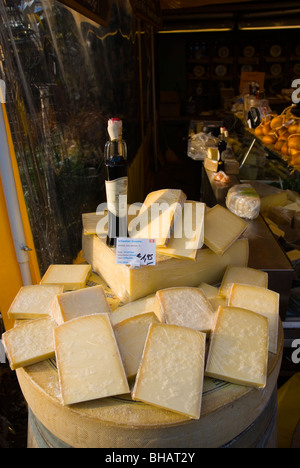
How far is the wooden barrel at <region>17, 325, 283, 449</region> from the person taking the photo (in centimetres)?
90

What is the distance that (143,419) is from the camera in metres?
0.90

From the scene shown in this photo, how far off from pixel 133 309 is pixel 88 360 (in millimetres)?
320

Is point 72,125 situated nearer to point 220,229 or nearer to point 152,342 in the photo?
point 220,229

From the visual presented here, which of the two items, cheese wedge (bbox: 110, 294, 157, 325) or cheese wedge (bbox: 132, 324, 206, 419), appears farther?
cheese wedge (bbox: 110, 294, 157, 325)

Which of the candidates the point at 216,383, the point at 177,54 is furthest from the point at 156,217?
the point at 177,54

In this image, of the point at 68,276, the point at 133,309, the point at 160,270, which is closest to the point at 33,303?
the point at 68,276

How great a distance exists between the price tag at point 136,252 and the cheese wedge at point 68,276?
26cm

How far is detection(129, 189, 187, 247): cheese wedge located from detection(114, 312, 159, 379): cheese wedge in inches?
13.7

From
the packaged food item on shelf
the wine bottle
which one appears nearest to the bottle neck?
the wine bottle

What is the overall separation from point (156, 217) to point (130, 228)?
0.15 metres

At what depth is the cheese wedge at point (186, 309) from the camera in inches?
45.3

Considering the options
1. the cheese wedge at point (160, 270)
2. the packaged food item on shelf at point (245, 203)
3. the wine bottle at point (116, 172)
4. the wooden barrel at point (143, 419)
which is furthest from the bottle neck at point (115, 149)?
the packaged food item on shelf at point (245, 203)

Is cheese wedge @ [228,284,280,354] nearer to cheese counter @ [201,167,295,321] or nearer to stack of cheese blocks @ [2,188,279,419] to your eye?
stack of cheese blocks @ [2,188,279,419]
